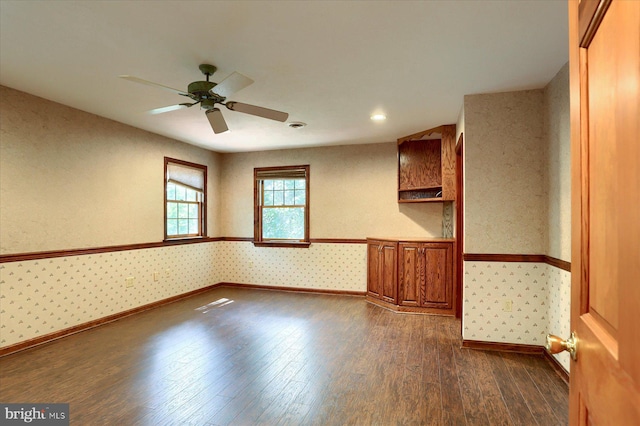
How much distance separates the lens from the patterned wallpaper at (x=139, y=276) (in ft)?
10.8

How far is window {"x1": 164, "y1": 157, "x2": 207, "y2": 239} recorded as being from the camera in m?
5.14

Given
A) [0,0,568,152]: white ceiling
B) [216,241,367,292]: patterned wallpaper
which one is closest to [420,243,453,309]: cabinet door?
[216,241,367,292]: patterned wallpaper

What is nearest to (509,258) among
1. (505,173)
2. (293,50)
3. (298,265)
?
(505,173)

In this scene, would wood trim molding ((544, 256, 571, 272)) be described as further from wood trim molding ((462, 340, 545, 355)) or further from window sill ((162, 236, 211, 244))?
window sill ((162, 236, 211, 244))

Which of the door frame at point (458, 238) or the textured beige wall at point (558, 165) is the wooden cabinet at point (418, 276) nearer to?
the door frame at point (458, 238)

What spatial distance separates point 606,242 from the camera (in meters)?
0.73

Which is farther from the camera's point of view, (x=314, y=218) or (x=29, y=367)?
(x=314, y=218)

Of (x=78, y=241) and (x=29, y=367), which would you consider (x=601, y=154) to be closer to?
(x=29, y=367)

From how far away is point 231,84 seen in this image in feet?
7.66

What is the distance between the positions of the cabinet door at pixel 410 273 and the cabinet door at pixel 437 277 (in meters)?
0.06

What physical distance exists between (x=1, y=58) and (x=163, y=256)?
301 centimetres

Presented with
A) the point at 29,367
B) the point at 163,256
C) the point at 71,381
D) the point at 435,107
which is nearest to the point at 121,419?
the point at 71,381

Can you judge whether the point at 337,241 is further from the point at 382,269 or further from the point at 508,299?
the point at 508,299

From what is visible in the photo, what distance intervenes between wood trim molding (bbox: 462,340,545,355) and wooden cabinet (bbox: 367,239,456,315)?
1049 mm
